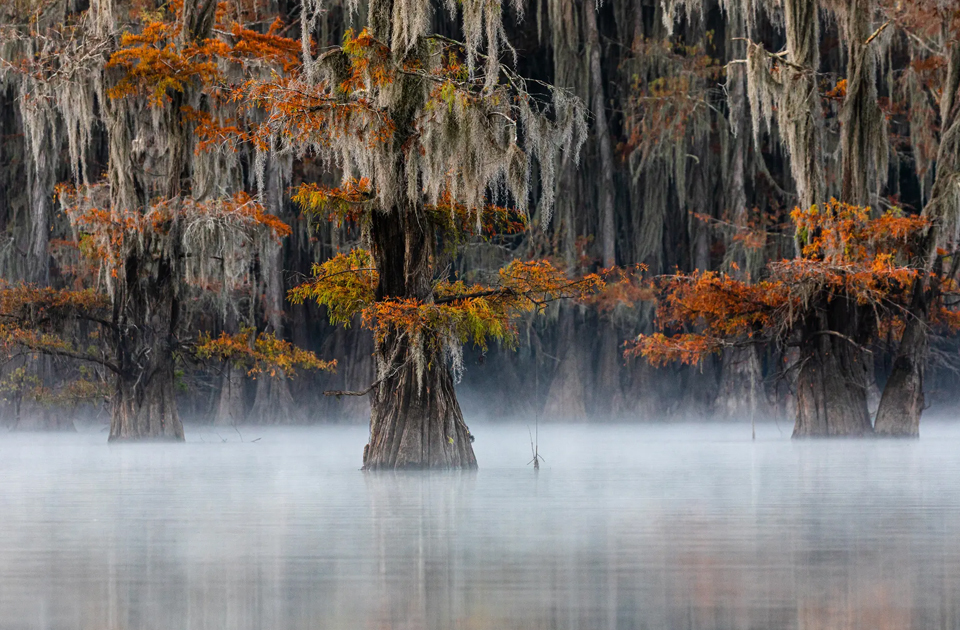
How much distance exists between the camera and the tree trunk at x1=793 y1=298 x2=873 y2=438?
19.8m

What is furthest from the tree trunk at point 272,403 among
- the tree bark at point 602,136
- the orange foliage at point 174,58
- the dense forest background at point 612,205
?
the orange foliage at point 174,58

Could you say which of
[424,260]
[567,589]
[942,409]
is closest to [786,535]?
[567,589]

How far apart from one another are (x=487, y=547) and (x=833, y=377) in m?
13.5

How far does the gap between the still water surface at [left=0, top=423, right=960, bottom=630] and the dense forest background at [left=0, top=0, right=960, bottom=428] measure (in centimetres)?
1158

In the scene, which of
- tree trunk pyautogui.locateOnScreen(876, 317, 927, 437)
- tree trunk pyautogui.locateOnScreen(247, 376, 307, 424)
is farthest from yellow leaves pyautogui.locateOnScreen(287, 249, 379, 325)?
tree trunk pyautogui.locateOnScreen(247, 376, 307, 424)

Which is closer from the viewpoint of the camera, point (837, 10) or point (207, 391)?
point (837, 10)

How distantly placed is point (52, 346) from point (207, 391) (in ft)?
34.0

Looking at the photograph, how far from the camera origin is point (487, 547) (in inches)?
290

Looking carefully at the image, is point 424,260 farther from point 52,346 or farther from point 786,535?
point 52,346

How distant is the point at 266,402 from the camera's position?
27.9 metres

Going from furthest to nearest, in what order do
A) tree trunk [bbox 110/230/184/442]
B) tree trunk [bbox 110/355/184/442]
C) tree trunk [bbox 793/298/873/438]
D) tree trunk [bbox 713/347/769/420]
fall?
1. tree trunk [bbox 713/347/769/420]
2. tree trunk [bbox 110/355/184/442]
3. tree trunk [bbox 110/230/184/442]
4. tree trunk [bbox 793/298/873/438]

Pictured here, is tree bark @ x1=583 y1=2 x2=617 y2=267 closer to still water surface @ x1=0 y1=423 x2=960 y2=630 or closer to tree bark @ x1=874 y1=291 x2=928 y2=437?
tree bark @ x1=874 y1=291 x2=928 y2=437

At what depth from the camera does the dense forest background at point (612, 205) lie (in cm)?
2553

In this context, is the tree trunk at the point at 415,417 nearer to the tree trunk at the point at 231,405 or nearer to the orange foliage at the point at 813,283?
the orange foliage at the point at 813,283
